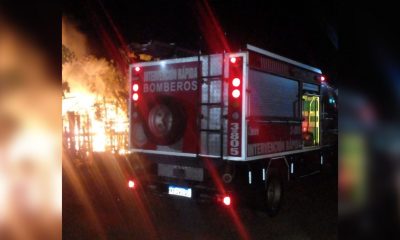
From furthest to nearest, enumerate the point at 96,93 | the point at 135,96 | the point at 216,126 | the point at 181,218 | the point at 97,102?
the point at 96,93 < the point at 97,102 < the point at 135,96 < the point at 181,218 < the point at 216,126

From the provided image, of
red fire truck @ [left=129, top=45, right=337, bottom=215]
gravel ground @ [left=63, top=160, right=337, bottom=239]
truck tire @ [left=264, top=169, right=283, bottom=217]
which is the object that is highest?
red fire truck @ [left=129, top=45, right=337, bottom=215]

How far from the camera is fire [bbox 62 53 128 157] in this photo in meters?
15.2

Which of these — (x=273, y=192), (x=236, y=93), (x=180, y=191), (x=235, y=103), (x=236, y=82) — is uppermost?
(x=236, y=82)

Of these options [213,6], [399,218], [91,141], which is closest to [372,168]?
[399,218]

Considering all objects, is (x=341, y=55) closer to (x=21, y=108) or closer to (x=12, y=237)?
(x=21, y=108)

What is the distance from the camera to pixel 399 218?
66.0 inches

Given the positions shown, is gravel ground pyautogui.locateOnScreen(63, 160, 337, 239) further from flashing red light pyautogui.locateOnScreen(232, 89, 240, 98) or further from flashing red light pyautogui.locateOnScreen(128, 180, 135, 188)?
flashing red light pyautogui.locateOnScreen(232, 89, 240, 98)

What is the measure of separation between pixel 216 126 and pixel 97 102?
13.1m

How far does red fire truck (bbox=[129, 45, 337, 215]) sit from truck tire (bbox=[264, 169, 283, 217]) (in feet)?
0.06

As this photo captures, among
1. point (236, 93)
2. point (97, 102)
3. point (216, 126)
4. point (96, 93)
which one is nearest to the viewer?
point (236, 93)

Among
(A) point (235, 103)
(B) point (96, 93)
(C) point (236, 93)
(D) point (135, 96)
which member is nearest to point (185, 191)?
(A) point (235, 103)

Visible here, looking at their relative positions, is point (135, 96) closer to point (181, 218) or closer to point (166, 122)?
point (166, 122)

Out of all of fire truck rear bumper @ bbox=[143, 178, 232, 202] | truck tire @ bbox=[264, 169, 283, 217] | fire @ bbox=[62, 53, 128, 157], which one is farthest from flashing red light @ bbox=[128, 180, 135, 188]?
fire @ bbox=[62, 53, 128, 157]

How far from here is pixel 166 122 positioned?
6715 mm
